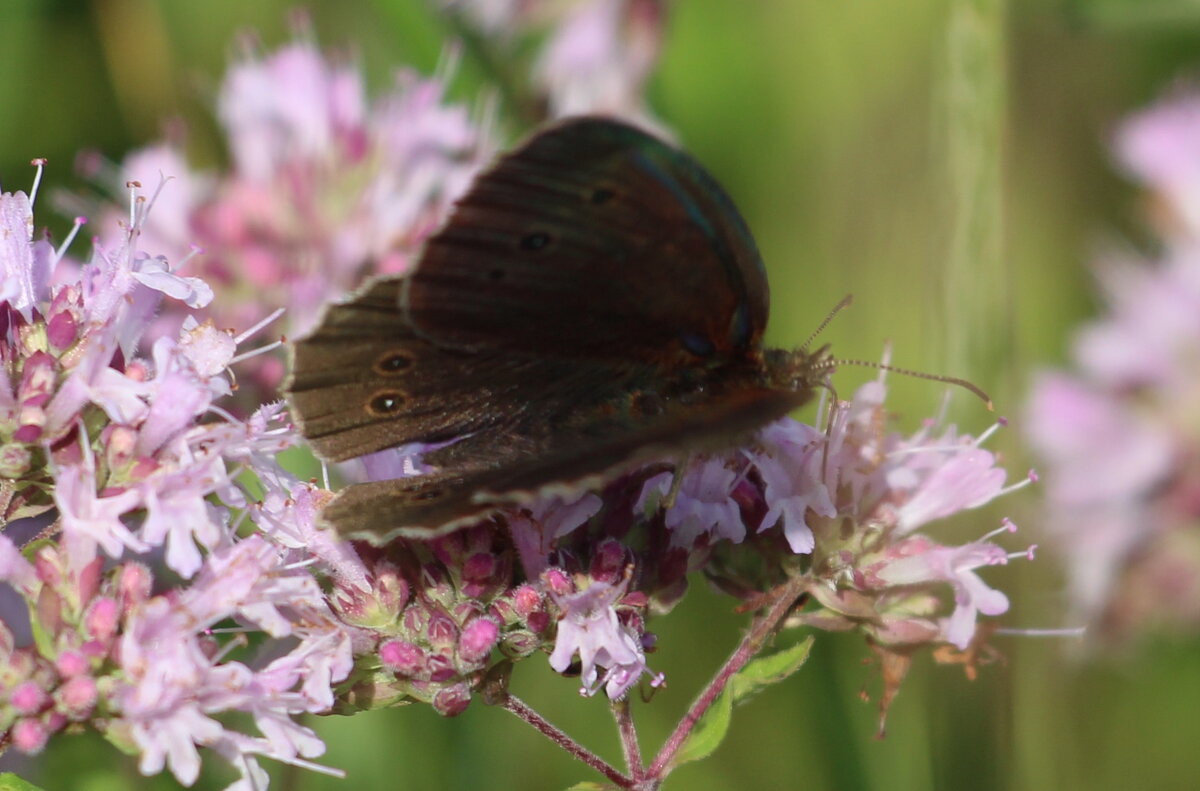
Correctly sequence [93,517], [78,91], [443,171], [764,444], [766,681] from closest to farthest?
1. [93,517]
2. [766,681]
3. [764,444]
4. [443,171]
5. [78,91]

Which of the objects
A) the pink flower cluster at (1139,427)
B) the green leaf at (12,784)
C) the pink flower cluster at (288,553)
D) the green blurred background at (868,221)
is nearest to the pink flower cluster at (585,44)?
the green blurred background at (868,221)

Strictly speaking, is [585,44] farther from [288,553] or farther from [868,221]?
[288,553]

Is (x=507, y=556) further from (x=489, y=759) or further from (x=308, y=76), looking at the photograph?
(x=308, y=76)

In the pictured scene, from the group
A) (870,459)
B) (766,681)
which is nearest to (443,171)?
(870,459)

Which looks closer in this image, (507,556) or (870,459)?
(507,556)

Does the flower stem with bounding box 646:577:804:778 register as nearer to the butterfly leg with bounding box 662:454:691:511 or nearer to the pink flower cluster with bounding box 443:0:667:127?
the butterfly leg with bounding box 662:454:691:511

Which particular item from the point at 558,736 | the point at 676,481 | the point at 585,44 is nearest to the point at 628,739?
the point at 558,736

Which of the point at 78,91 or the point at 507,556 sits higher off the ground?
the point at 78,91

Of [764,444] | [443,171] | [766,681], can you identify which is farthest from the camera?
[443,171]
